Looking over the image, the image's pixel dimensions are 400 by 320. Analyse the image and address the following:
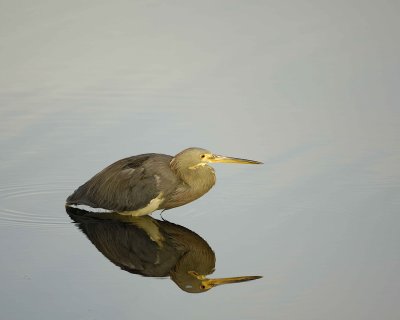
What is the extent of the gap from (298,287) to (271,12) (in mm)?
9362

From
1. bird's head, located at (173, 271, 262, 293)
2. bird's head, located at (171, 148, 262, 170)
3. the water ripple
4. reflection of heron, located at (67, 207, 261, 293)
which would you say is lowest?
bird's head, located at (173, 271, 262, 293)

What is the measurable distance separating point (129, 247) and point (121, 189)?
1.13 meters

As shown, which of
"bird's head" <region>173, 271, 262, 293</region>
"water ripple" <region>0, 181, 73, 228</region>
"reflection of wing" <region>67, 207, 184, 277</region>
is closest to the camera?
"bird's head" <region>173, 271, 262, 293</region>

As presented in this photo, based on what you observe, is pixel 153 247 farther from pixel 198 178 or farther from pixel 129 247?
pixel 198 178

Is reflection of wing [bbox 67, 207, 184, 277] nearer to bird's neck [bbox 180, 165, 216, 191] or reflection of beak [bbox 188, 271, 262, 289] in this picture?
reflection of beak [bbox 188, 271, 262, 289]

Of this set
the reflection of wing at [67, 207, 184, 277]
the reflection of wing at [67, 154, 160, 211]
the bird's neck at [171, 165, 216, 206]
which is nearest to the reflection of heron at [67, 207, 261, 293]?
the reflection of wing at [67, 207, 184, 277]

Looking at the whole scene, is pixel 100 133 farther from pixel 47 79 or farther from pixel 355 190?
pixel 355 190

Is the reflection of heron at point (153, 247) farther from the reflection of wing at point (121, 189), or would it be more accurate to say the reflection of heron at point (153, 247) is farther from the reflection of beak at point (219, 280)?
Result: the reflection of wing at point (121, 189)

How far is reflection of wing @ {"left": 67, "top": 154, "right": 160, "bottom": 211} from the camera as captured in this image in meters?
9.73

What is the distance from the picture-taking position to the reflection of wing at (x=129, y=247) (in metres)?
8.38

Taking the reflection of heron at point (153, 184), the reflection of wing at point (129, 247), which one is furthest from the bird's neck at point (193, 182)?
the reflection of wing at point (129, 247)

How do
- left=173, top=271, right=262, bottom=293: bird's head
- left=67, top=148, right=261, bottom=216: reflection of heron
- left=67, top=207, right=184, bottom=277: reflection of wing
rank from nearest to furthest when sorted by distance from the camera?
left=173, top=271, right=262, bottom=293: bird's head → left=67, top=207, right=184, bottom=277: reflection of wing → left=67, top=148, right=261, bottom=216: reflection of heron

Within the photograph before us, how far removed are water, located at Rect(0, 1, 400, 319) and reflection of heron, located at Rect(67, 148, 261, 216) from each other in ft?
0.72

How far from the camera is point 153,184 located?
9750mm
